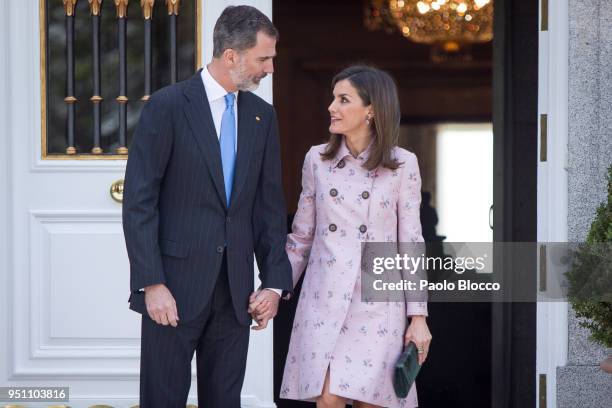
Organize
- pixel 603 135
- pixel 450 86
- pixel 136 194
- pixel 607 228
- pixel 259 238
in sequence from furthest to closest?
pixel 450 86 < pixel 603 135 < pixel 607 228 < pixel 259 238 < pixel 136 194

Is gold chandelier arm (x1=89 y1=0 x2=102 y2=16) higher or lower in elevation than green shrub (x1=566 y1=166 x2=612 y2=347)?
higher

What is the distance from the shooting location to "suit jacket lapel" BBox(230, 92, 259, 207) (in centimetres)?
346

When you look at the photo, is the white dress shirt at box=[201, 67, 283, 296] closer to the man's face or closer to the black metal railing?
the man's face

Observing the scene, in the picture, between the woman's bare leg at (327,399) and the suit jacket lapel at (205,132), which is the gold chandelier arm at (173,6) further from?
the woman's bare leg at (327,399)

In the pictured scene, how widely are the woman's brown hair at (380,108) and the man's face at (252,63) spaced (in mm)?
356

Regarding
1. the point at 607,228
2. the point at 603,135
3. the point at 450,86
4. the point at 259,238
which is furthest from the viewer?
the point at 450,86

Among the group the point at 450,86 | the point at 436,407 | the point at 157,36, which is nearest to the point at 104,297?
the point at 157,36

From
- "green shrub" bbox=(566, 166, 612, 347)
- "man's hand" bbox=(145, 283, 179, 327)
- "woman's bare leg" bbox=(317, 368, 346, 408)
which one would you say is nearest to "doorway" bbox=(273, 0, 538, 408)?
"green shrub" bbox=(566, 166, 612, 347)

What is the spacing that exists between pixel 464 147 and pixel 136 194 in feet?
33.8

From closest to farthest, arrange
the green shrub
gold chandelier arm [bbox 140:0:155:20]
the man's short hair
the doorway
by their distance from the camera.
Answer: the man's short hair < the green shrub < gold chandelier arm [bbox 140:0:155:20] < the doorway

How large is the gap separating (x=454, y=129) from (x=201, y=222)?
1005 centimetres

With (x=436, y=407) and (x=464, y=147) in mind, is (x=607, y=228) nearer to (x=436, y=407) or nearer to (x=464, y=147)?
(x=436, y=407)

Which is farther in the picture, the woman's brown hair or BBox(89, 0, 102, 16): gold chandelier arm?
BBox(89, 0, 102, 16): gold chandelier arm

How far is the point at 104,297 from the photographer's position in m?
4.92
